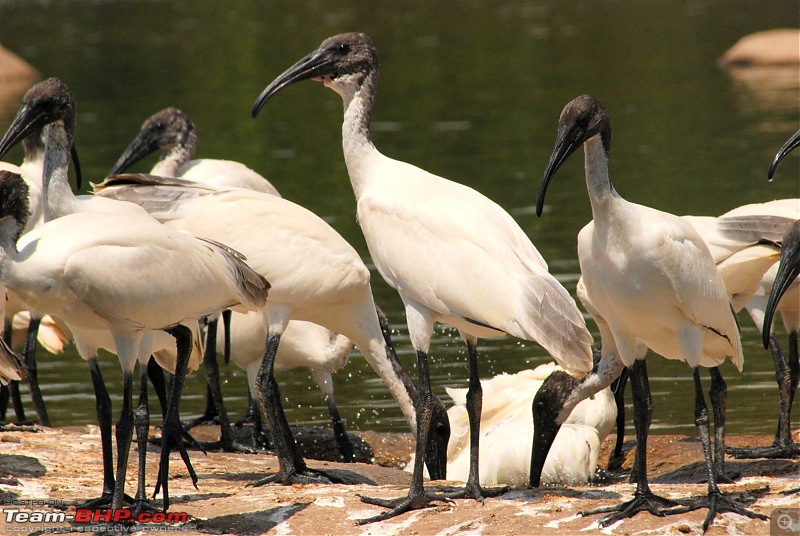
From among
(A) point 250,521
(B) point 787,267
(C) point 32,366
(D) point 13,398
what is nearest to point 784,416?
(B) point 787,267

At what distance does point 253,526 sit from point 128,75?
1157 inches

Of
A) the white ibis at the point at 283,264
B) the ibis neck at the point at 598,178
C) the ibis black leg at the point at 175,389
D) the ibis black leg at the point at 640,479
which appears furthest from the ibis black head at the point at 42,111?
the ibis black leg at the point at 640,479

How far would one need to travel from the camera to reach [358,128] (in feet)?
27.6

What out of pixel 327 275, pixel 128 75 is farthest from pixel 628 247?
pixel 128 75

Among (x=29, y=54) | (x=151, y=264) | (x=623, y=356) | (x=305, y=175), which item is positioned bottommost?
(x=623, y=356)

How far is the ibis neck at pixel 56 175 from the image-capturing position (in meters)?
8.65

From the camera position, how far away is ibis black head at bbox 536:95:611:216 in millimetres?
6953

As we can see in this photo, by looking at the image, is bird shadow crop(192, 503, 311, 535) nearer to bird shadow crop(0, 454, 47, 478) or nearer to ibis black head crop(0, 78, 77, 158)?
bird shadow crop(0, 454, 47, 478)

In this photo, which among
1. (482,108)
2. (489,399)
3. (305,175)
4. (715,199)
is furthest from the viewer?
(482,108)

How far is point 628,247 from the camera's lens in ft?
22.8

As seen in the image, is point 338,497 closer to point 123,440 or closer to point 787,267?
point 123,440

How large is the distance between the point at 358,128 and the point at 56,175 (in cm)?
197

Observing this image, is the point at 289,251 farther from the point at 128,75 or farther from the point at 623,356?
the point at 128,75

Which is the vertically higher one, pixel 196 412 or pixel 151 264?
pixel 151 264
